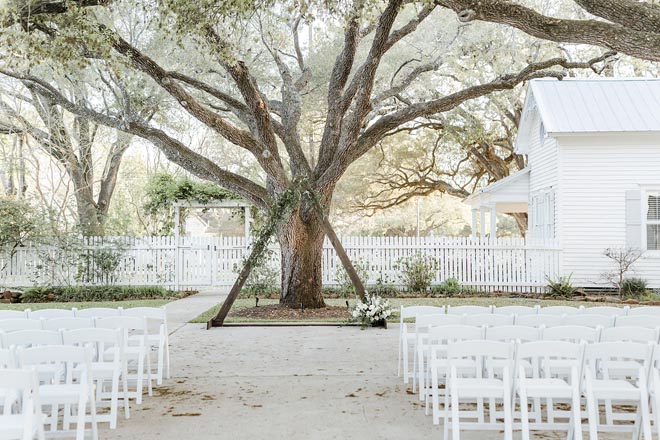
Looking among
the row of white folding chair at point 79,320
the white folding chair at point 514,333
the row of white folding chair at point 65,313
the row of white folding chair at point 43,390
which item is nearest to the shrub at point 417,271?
the row of white folding chair at point 79,320

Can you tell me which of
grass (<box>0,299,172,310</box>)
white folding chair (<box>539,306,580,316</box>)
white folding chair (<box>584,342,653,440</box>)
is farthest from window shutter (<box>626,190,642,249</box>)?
white folding chair (<box>584,342,653,440</box>)

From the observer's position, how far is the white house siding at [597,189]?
57.4 feet

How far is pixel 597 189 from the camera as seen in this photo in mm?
17703

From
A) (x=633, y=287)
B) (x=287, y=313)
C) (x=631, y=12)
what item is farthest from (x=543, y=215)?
(x=631, y=12)

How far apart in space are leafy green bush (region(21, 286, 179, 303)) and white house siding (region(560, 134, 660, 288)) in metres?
11.5

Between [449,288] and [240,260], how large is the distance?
626 cm

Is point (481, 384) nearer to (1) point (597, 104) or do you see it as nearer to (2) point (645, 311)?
(2) point (645, 311)

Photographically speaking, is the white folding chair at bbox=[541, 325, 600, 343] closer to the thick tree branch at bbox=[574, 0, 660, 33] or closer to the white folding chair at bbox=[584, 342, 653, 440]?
the white folding chair at bbox=[584, 342, 653, 440]

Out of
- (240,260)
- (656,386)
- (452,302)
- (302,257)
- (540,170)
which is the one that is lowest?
(452,302)

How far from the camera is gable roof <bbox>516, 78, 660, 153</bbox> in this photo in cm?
1739

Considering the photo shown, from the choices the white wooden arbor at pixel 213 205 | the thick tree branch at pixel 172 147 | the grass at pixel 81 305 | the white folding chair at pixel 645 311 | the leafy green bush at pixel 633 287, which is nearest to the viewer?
the white folding chair at pixel 645 311

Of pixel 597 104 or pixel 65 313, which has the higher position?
pixel 597 104

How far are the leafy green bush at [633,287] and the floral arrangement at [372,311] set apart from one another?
28.3 ft

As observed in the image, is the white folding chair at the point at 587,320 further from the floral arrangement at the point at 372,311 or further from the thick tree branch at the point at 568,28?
the floral arrangement at the point at 372,311
